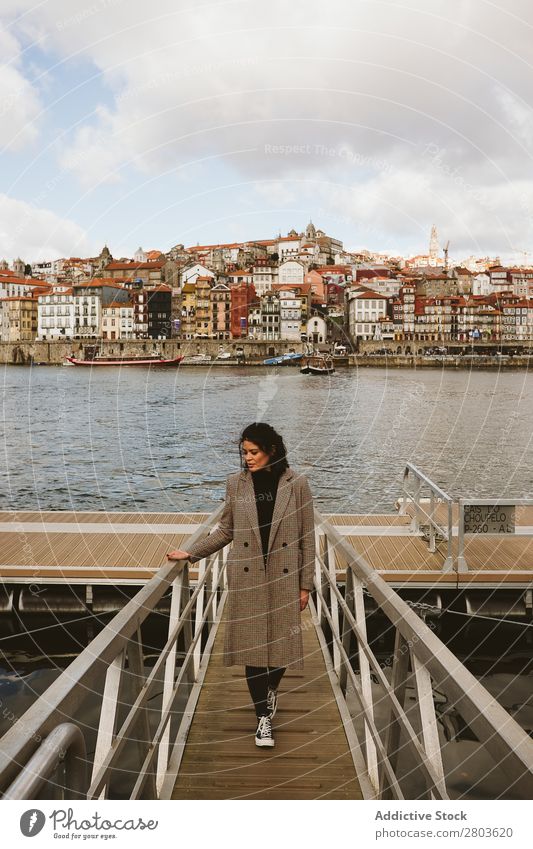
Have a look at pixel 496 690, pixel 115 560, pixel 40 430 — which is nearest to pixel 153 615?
pixel 115 560

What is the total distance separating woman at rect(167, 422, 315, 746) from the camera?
9.37 ft

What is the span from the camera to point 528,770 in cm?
129

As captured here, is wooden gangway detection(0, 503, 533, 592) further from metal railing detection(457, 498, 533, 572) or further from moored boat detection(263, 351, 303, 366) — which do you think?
moored boat detection(263, 351, 303, 366)

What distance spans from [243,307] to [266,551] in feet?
210

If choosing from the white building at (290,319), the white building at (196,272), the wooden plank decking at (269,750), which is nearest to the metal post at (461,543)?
the wooden plank decking at (269,750)

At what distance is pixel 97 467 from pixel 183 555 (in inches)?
856

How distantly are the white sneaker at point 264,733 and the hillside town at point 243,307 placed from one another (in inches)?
1640

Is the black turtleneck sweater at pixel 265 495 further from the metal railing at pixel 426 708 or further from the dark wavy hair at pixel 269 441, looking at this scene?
the metal railing at pixel 426 708

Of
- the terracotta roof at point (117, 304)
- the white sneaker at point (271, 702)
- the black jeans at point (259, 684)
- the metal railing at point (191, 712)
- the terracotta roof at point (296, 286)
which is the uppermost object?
the terracotta roof at point (117, 304)

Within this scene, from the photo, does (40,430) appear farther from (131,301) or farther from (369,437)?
(131,301)

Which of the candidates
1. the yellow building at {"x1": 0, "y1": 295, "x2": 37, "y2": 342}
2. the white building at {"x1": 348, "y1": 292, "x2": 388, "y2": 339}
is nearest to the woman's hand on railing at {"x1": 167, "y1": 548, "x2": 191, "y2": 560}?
the white building at {"x1": 348, "y1": 292, "x2": 388, "y2": 339}

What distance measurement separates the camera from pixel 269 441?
9.38 feet

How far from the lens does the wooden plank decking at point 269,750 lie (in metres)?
2.80

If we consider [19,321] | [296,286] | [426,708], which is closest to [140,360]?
[19,321]
